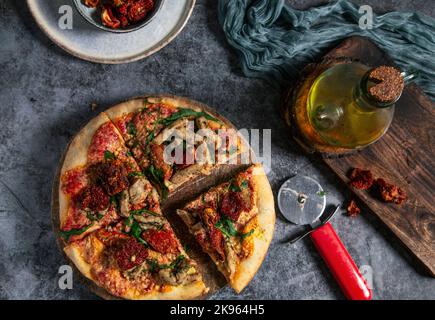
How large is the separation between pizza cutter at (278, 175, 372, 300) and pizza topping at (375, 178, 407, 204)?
0.40 meters

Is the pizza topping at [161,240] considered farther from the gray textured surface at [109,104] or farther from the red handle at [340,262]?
the red handle at [340,262]

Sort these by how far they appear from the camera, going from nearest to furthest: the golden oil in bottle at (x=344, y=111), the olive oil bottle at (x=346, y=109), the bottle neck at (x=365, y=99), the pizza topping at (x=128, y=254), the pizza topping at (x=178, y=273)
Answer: the bottle neck at (x=365, y=99)
the olive oil bottle at (x=346, y=109)
the golden oil in bottle at (x=344, y=111)
the pizza topping at (x=128, y=254)
the pizza topping at (x=178, y=273)

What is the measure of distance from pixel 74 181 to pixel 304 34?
88.2 inches

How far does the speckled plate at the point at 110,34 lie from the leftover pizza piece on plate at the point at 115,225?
554 millimetres

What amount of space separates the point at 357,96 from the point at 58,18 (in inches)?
96.8

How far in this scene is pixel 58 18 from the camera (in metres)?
4.40

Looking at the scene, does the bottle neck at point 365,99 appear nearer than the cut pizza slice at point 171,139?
Yes

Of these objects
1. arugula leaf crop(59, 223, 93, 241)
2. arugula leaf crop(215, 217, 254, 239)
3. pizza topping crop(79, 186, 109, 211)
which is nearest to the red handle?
arugula leaf crop(215, 217, 254, 239)

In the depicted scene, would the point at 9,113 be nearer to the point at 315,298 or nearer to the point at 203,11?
the point at 203,11

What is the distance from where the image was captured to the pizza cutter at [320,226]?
4.59 meters

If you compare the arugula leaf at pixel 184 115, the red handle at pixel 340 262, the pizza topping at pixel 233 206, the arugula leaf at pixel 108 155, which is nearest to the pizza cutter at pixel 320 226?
the red handle at pixel 340 262

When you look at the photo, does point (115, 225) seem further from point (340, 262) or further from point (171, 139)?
point (340, 262)

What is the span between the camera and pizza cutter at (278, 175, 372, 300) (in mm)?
4586
